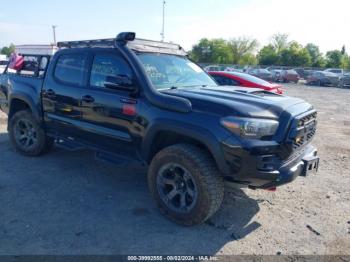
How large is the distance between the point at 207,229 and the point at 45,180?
2.52 metres

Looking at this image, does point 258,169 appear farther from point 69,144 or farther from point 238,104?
point 69,144

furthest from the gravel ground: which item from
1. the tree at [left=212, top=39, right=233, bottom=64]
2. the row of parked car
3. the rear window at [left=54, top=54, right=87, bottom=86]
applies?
the tree at [left=212, top=39, right=233, bottom=64]

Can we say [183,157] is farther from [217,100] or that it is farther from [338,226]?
[338,226]

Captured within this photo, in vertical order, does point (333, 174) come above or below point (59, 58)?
below

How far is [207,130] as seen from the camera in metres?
3.27

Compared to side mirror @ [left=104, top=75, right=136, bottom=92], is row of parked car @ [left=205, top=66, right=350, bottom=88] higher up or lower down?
lower down

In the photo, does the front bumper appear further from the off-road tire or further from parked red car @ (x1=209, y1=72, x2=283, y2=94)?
parked red car @ (x1=209, y1=72, x2=283, y2=94)

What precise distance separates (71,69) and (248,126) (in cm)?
287

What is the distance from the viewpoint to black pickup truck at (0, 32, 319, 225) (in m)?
3.22

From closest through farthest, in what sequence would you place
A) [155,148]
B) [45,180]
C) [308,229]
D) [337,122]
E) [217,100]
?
[217,100] → [308,229] → [155,148] → [45,180] → [337,122]

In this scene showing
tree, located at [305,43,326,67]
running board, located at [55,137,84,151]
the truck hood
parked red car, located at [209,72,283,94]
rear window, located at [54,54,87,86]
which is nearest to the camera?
the truck hood

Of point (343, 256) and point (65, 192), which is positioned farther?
point (65, 192)

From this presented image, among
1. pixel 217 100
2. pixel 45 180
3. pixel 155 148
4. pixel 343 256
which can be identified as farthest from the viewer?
pixel 45 180

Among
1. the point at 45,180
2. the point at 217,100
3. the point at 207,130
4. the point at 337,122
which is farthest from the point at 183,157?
the point at 337,122
